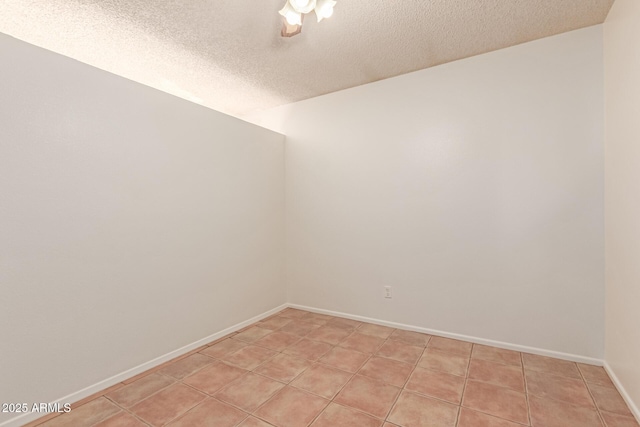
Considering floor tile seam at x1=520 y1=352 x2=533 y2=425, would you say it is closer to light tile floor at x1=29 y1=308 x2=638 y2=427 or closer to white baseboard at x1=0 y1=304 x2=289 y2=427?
light tile floor at x1=29 y1=308 x2=638 y2=427

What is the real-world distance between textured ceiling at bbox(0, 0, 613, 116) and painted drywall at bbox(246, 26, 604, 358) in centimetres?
29

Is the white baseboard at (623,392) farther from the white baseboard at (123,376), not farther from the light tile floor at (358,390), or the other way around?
the white baseboard at (123,376)

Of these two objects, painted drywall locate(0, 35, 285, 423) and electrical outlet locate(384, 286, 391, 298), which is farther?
electrical outlet locate(384, 286, 391, 298)

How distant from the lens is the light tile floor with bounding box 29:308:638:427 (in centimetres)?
163

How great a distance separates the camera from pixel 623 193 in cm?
181

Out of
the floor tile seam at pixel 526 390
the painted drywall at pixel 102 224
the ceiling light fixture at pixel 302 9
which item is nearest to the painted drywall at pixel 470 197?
the floor tile seam at pixel 526 390

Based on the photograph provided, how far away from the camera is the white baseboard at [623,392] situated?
5.32ft

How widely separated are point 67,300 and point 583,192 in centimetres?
378

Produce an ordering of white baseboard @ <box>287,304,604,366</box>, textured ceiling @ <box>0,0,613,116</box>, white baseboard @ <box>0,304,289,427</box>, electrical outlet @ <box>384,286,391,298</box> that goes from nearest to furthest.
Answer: white baseboard @ <box>0,304,289,427</box> < textured ceiling @ <box>0,0,613,116</box> < white baseboard @ <box>287,304,604,366</box> < electrical outlet @ <box>384,286,391,298</box>

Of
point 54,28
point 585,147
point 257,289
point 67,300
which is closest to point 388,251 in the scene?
point 257,289

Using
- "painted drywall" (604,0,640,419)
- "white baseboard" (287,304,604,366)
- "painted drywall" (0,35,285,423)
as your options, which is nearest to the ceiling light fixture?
"painted drywall" (0,35,285,423)

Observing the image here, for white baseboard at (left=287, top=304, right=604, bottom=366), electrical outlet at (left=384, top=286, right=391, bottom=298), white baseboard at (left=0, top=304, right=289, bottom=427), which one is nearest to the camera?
white baseboard at (left=0, top=304, right=289, bottom=427)

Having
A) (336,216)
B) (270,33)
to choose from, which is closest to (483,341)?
(336,216)

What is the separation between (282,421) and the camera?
1.62 m
